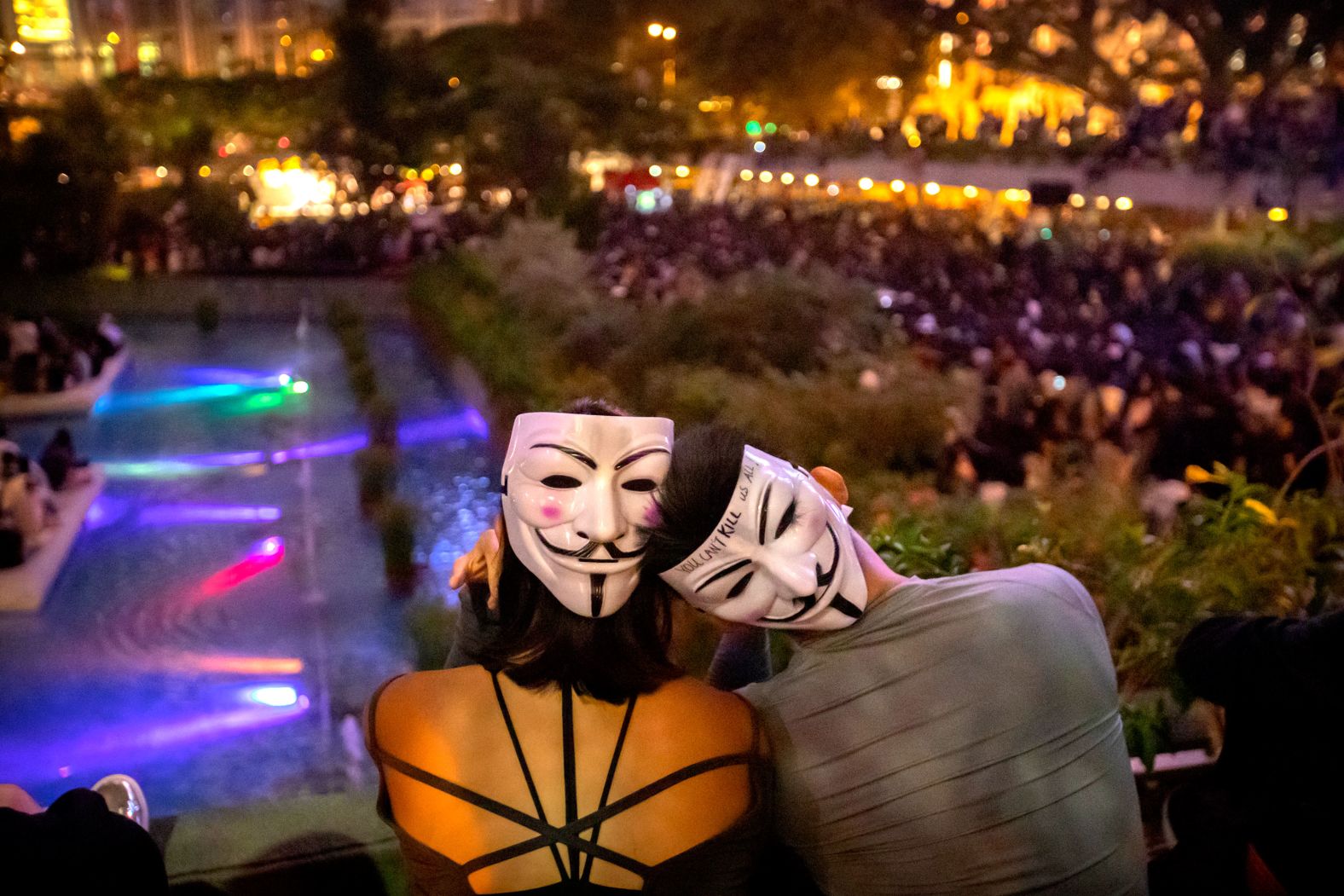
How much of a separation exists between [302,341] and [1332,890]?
1483 centimetres

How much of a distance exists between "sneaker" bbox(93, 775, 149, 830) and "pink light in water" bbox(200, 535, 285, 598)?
4.67 metres

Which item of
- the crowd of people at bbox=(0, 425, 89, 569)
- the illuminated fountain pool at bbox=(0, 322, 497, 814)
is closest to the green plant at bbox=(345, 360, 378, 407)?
the illuminated fountain pool at bbox=(0, 322, 497, 814)

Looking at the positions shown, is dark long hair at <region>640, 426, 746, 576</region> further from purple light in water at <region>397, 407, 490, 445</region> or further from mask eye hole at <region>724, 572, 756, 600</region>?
purple light in water at <region>397, 407, 490, 445</region>

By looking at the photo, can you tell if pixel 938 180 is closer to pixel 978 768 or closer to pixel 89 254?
pixel 89 254

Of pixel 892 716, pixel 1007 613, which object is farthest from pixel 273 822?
pixel 1007 613

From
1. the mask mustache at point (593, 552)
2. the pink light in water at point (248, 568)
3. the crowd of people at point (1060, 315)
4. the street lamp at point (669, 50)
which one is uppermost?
the street lamp at point (669, 50)

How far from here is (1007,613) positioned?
1.73 m

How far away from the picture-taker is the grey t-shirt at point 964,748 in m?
1.70

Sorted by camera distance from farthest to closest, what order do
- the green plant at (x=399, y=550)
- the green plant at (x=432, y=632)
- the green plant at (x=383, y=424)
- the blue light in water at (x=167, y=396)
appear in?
1. the blue light in water at (x=167, y=396)
2. the green plant at (x=383, y=424)
3. the green plant at (x=399, y=550)
4. the green plant at (x=432, y=632)

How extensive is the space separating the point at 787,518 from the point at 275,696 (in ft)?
14.5

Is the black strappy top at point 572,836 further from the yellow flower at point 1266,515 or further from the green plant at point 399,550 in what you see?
the green plant at point 399,550

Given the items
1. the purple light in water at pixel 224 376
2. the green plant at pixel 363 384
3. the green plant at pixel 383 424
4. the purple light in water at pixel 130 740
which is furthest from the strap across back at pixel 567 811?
the purple light in water at pixel 224 376

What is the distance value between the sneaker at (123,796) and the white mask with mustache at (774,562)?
128 cm

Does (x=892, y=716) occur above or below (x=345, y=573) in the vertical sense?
above
